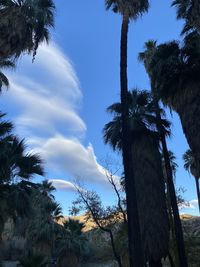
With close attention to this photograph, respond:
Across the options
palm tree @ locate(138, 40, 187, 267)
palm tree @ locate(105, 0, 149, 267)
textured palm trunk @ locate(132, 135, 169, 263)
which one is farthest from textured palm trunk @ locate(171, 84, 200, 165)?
textured palm trunk @ locate(132, 135, 169, 263)

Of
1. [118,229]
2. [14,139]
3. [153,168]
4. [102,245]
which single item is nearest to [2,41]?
[14,139]

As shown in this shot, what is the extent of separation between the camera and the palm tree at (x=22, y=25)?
776 inches

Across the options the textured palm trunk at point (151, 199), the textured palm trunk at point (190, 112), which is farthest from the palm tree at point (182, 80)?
the textured palm trunk at point (151, 199)

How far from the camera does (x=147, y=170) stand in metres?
26.7

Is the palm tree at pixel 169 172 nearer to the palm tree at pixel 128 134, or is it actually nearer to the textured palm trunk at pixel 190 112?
the textured palm trunk at pixel 190 112

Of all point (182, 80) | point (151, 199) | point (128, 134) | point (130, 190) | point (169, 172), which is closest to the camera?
point (130, 190)

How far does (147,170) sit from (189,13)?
10.3 m

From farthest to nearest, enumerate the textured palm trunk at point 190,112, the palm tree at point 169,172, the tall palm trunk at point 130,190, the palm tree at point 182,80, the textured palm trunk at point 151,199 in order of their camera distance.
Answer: the textured palm trunk at point 151,199 < the palm tree at point 169,172 < the palm tree at point 182,80 < the textured palm trunk at point 190,112 < the tall palm trunk at point 130,190

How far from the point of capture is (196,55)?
70.2 feet

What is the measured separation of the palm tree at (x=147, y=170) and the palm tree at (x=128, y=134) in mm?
6915

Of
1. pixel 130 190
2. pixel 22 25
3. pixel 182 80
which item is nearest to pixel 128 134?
pixel 130 190

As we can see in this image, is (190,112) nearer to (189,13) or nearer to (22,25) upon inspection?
(189,13)

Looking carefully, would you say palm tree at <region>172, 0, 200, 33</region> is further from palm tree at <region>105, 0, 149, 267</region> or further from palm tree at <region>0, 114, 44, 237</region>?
palm tree at <region>0, 114, 44, 237</region>

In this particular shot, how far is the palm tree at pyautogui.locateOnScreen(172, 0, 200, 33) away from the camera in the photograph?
68.3 feet
